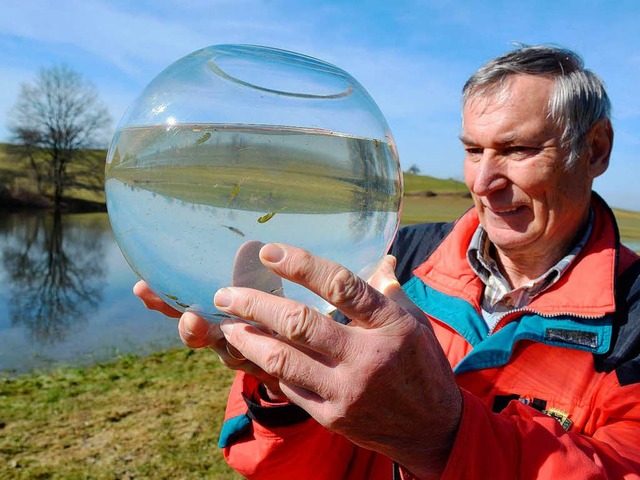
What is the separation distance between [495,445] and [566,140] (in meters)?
1.65

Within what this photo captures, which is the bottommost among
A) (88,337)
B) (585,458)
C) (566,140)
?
(88,337)

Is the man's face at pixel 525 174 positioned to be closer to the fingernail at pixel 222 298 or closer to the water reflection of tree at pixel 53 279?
the fingernail at pixel 222 298

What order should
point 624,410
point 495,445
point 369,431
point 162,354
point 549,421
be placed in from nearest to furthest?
point 369,431 < point 495,445 < point 549,421 < point 624,410 < point 162,354

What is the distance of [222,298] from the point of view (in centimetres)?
134

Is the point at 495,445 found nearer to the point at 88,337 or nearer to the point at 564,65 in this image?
the point at 564,65

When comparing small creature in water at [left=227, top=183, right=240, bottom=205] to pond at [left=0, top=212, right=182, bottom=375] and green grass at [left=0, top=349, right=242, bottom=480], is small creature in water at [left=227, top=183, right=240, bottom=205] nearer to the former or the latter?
green grass at [left=0, top=349, right=242, bottom=480]

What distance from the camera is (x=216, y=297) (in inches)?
53.2

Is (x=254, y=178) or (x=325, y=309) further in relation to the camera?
(x=325, y=309)

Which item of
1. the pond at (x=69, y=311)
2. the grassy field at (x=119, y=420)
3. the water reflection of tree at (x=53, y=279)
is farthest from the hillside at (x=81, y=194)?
the grassy field at (x=119, y=420)

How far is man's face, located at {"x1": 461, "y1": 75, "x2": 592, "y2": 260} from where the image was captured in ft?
8.88

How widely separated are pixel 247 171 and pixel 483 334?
1.66m

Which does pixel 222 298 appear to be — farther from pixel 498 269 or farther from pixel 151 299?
pixel 498 269

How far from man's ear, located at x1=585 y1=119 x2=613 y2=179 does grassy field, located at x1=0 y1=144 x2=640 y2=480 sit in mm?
4072

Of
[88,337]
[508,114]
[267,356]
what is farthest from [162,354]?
[267,356]
